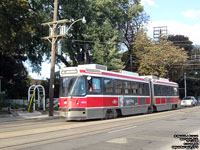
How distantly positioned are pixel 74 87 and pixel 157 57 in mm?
25782

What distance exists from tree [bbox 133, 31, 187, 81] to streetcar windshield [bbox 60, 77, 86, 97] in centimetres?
2518

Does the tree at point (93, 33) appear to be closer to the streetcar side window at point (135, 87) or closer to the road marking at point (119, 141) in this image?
the streetcar side window at point (135, 87)

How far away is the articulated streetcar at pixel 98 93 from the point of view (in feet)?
54.0

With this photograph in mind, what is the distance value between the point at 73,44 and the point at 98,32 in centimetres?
361

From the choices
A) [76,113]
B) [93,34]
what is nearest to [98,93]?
[76,113]

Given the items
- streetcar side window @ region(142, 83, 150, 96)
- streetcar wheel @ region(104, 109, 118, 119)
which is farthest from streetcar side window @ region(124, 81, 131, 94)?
streetcar side window @ region(142, 83, 150, 96)

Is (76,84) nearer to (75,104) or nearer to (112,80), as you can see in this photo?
(75,104)

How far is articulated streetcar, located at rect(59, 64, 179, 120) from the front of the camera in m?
16.5

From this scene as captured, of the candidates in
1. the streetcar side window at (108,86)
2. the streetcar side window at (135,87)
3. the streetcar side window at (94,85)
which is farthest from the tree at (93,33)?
the streetcar side window at (94,85)

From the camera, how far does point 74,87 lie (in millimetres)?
16734

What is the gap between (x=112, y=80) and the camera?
19.1 meters

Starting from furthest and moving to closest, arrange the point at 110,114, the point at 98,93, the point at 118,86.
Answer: the point at 118,86 → the point at 110,114 → the point at 98,93

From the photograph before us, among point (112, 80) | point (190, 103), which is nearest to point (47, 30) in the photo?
point (112, 80)

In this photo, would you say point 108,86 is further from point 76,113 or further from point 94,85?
point 76,113
